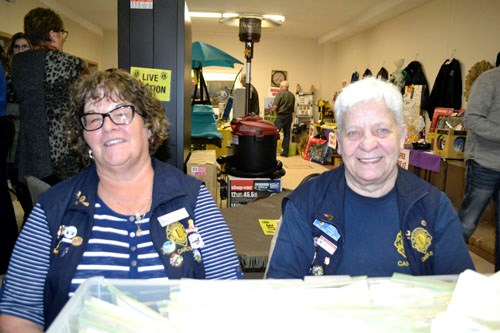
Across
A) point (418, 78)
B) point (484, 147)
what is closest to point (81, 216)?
point (484, 147)

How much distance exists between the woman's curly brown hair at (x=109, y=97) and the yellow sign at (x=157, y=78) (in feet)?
1.84

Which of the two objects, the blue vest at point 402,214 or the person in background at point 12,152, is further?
the person in background at point 12,152

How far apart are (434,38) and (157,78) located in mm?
5824

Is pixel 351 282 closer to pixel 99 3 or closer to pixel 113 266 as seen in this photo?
pixel 113 266

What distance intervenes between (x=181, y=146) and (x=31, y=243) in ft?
3.22

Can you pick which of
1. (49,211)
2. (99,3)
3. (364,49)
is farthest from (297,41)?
(49,211)

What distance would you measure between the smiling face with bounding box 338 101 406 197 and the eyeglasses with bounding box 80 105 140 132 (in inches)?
27.1

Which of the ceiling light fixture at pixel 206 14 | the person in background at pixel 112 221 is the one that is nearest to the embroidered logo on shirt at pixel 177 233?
the person in background at pixel 112 221

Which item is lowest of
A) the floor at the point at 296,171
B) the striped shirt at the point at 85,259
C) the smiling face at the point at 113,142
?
the floor at the point at 296,171

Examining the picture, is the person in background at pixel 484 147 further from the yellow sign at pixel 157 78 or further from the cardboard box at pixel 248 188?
the yellow sign at pixel 157 78

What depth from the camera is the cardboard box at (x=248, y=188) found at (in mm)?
3199

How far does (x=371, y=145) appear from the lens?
1272 mm

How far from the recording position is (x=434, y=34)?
256 inches

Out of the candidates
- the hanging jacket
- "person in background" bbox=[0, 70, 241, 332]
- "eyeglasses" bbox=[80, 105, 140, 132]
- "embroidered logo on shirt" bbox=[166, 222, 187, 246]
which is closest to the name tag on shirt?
"person in background" bbox=[0, 70, 241, 332]
